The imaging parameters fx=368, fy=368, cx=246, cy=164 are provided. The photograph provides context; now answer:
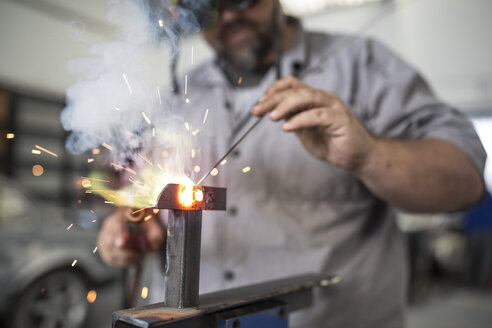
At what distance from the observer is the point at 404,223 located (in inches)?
239

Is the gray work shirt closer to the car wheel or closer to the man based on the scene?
the man

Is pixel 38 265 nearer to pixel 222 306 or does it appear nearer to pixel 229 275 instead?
pixel 229 275

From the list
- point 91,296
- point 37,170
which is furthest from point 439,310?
point 37,170

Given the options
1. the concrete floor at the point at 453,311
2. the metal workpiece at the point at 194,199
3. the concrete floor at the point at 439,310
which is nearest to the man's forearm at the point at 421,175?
the metal workpiece at the point at 194,199

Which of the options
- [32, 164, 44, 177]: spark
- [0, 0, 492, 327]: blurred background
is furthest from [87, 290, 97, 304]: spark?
[32, 164, 44, 177]: spark

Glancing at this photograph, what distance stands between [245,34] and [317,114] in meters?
0.65

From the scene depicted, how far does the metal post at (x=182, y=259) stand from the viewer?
24.4 inches

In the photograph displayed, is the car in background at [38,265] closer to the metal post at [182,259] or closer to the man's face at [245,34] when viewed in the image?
the man's face at [245,34]

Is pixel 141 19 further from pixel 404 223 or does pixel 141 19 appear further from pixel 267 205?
pixel 404 223

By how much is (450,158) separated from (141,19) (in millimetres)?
915

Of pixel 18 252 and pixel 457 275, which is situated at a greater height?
pixel 18 252

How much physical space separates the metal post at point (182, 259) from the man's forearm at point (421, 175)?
495 millimetres

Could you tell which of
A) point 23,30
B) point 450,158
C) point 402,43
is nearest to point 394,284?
point 450,158

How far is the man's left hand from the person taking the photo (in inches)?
31.9
